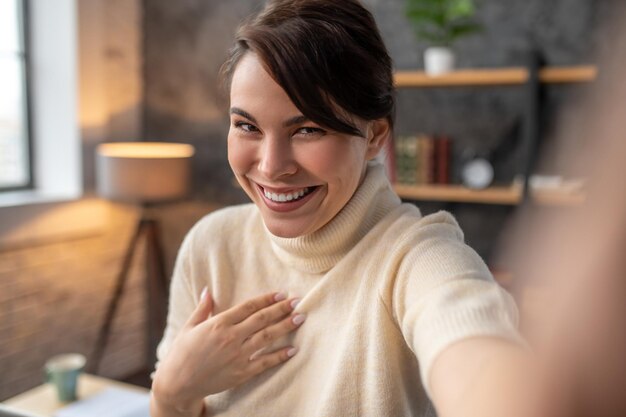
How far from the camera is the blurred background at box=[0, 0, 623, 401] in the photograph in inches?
115

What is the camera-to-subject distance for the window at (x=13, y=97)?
3236 millimetres

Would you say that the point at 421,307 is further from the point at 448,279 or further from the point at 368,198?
the point at 368,198

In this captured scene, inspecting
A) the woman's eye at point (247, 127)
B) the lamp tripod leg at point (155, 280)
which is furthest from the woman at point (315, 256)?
the lamp tripod leg at point (155, 280)

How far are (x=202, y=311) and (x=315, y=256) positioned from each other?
23 centimetres

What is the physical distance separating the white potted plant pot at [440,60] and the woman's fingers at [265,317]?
80.5 inches

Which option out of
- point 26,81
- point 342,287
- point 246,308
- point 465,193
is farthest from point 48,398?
point 26,81

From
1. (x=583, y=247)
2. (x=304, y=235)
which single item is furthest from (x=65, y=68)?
(x=583, y=247)

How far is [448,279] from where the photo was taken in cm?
72

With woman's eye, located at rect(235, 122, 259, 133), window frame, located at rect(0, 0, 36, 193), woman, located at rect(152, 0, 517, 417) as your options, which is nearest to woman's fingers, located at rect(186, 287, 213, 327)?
woman, located at rect(152, 0, 517, 417)

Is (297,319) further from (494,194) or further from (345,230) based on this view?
(494,194)

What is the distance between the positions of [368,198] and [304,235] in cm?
12

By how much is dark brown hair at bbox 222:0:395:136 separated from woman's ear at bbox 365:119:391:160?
0.07 metres

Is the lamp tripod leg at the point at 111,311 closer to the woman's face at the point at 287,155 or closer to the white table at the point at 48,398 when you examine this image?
the white table at the point at 48,398

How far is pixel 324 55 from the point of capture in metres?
0.82
